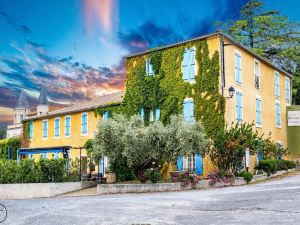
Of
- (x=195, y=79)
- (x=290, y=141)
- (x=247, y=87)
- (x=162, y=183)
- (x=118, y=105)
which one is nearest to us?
(x=162, y=183)

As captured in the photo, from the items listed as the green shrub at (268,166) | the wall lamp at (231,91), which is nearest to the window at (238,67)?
the wall lamp at (231,91)

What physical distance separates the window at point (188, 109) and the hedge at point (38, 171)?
8.17 meters

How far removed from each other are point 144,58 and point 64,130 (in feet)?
40.5

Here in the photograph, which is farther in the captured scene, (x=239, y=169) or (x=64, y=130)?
(x=64, y=130)

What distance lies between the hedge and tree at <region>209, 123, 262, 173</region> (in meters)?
9.24

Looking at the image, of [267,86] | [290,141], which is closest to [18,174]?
[267,86]

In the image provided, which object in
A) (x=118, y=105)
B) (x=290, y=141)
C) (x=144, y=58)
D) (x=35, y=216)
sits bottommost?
(x=35, y=216)

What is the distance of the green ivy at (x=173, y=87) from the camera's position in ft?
95.6

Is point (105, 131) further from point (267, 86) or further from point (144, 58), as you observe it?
point (267, 86)

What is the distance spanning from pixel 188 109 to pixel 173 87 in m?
1.95

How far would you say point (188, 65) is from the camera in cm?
3064

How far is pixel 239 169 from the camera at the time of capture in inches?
1102

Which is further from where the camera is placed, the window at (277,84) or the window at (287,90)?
the window at (287,90)

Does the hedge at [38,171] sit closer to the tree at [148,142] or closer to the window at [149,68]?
the tree at [148,142]
